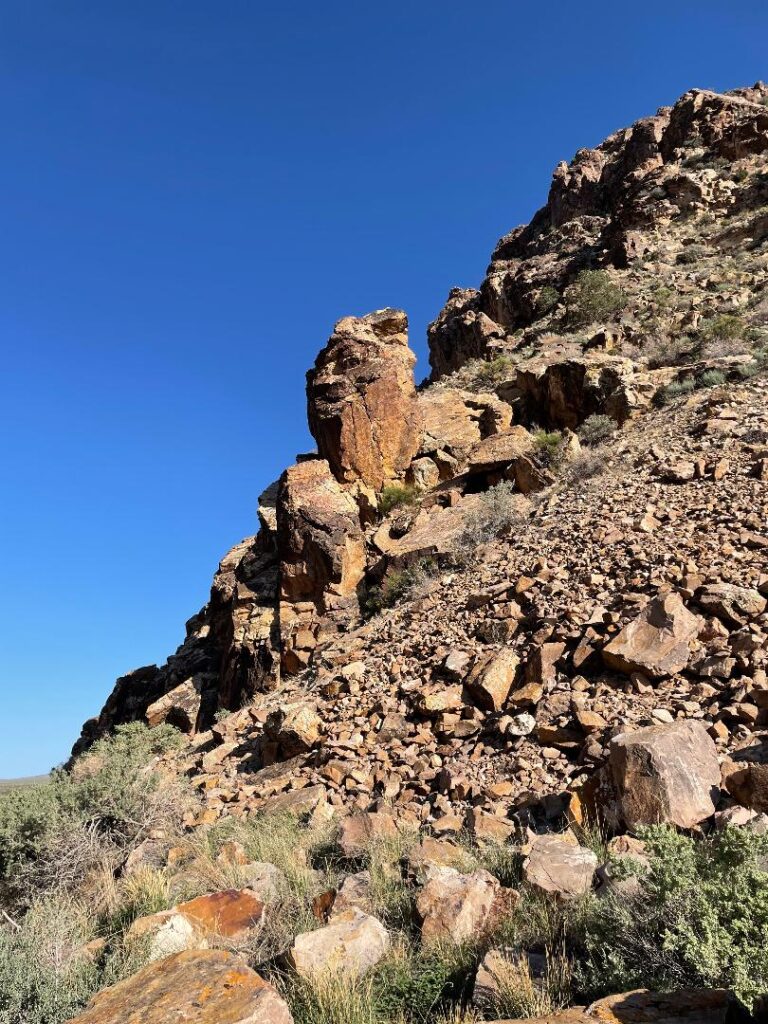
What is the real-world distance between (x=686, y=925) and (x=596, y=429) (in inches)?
524

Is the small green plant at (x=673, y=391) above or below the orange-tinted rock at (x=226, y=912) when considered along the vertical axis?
above

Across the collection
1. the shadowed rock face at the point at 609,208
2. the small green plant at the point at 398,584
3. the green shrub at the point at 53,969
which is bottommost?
the green shrub at the point at 53,969

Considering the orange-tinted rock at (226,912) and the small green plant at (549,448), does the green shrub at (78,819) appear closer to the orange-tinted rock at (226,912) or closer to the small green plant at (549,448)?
the orange-tinted rock at (226,912)

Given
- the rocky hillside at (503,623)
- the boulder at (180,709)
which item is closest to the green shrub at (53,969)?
the rocky hillside at (503,623)

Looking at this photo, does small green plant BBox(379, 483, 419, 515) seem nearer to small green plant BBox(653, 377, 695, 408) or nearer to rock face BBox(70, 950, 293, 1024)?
small green plant BBox(653, 377, 695, 408)

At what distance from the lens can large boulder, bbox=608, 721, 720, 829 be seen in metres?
4.44

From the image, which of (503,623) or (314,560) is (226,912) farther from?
(314,560)

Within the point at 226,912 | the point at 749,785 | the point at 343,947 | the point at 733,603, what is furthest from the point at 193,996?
the point at 733,603

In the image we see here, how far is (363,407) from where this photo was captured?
642 inches

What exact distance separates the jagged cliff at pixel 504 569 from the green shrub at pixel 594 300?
95mm

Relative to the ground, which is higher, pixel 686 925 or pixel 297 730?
pixel 297 730

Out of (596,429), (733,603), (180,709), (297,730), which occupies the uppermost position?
(596,429)

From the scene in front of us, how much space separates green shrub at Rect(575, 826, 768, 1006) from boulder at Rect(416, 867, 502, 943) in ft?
2.09

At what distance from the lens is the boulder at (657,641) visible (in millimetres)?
6398
